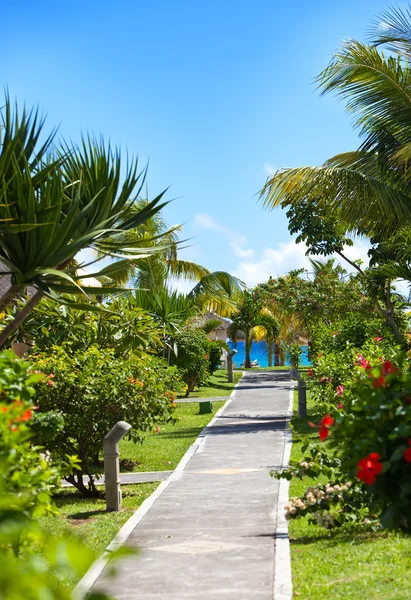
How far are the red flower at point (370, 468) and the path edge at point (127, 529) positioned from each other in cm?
139

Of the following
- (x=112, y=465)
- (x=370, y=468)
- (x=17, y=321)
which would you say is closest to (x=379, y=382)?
(x=370, y=468)

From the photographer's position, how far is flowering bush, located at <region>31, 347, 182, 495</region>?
11.2m

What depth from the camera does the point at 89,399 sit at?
11.1m

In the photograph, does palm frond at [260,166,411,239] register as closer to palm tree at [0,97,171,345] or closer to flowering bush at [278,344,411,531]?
palm tree at [0,97,171,345]

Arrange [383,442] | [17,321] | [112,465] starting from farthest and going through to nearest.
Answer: [112,465] → [17,321] → [383,442]

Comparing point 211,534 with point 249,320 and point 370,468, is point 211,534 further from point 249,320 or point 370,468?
point 249,320

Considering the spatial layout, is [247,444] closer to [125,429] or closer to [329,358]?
[329,358]

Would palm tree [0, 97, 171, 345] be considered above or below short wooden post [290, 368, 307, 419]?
above

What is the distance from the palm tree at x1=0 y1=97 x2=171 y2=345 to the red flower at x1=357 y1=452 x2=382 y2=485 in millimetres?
3411

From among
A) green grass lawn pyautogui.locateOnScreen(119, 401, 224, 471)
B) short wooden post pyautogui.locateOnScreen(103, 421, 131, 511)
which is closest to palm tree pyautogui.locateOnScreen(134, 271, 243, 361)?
green grass lawn pyautogui.locateOnScreen(119, 401, 224, 471)

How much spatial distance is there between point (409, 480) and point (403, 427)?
28 cm

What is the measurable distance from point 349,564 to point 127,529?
269 cm

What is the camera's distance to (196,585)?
20.0 ft

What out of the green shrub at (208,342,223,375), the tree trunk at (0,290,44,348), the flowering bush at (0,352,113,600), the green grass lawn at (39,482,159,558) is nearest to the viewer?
the flowering bush at (0,352,113,600)
